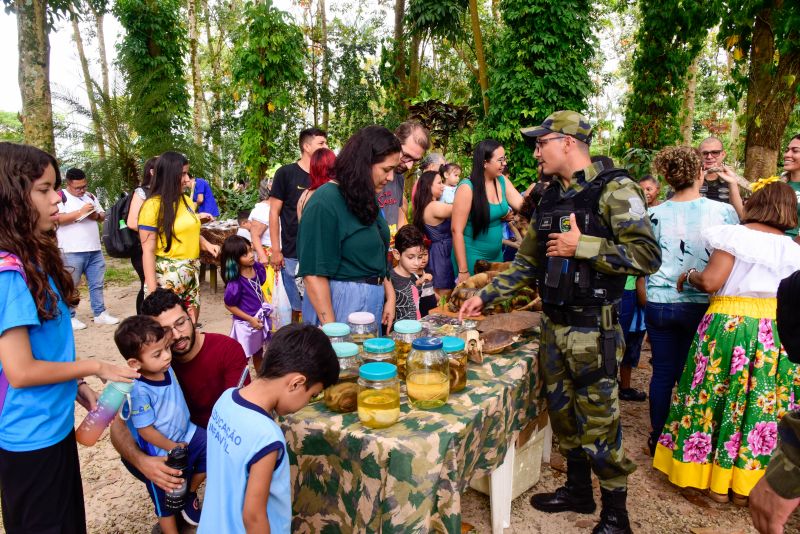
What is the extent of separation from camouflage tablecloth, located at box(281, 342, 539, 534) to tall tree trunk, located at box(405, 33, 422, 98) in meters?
11.5

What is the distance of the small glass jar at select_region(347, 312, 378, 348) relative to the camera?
95.1 inches

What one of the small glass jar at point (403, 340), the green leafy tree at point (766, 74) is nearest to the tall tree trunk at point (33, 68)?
the small glass jar at point (403, 340)

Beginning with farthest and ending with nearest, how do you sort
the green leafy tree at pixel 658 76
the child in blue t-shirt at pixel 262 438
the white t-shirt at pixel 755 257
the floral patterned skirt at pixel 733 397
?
the green leafy tree at pixel 658 76 < the floral patterned skirt at pixel 733 397 < the white t-shirt at pixel 755 257 < the child in blue t-shirt at pixel 262 438

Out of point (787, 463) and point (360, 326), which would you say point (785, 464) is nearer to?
point (787, 463)

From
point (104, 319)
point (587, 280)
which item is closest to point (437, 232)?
point (587, 280)

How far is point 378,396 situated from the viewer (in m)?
1.89

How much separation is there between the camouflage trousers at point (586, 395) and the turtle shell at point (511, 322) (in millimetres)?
202

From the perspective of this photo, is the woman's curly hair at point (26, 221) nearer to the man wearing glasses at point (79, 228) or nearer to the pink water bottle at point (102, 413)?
the pink water bottle at point (102, 413)

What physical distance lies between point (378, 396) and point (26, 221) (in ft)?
4.28

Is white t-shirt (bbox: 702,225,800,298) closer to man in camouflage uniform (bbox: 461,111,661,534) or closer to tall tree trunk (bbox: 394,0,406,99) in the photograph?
man in camouflage uniform (bbox: 461,111,661,534)

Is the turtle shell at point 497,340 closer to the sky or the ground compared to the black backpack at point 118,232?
closer to the ground

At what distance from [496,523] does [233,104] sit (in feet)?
47.5

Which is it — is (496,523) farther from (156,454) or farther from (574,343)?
(156,454)

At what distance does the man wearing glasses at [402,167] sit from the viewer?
416cm
